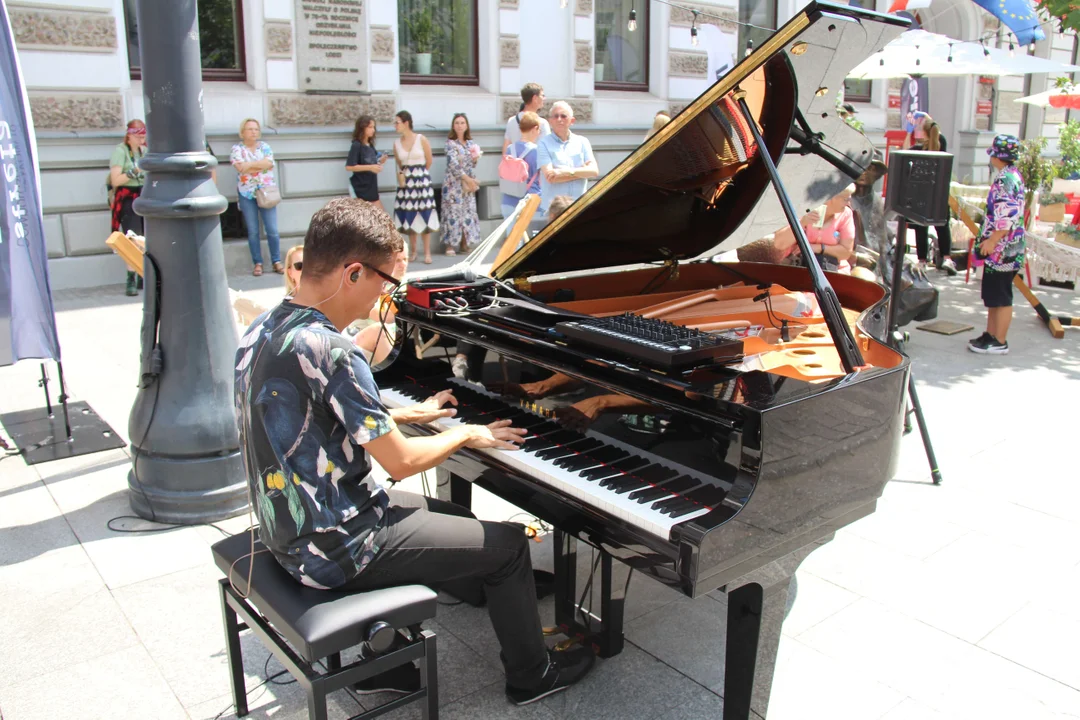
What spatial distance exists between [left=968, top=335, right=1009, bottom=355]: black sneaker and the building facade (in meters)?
3.18

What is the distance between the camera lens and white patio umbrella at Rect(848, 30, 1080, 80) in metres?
9.88

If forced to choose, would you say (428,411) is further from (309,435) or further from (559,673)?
(559,673)

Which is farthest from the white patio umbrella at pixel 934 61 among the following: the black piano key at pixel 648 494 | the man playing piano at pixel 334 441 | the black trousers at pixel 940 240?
the man playing piano at pixel 334 441

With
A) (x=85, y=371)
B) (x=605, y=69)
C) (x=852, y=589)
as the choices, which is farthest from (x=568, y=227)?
(x=605, y=69)

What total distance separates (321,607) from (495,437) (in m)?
0.72

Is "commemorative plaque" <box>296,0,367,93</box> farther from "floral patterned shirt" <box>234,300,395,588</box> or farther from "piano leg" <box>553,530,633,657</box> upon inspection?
"floral patterned shirt" <box>234,300,395,588</box>

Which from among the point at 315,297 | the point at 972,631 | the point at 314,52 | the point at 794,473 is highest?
the point at 314,52

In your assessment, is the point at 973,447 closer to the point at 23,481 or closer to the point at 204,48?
the point at 23,481

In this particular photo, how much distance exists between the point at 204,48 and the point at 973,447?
871 centimetres

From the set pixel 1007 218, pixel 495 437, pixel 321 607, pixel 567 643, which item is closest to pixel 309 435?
pixel 321 607

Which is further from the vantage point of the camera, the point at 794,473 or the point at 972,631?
the point at 972,631

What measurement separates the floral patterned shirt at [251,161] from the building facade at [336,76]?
31cm

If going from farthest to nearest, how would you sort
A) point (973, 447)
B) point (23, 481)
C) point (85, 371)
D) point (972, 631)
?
point (85, 371), point (973, 447), point (23, 481), point (972, 631)

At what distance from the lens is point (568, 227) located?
358cm
